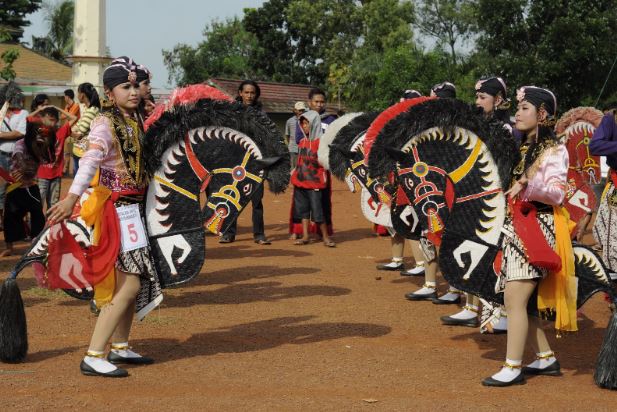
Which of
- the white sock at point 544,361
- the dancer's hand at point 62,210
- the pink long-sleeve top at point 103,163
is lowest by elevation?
the white sock at point 544,361

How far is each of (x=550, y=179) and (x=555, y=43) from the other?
2658 centimetres

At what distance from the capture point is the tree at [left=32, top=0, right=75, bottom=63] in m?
48.6

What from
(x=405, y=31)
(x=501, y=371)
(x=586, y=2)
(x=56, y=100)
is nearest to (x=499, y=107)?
(x=501, y=371)

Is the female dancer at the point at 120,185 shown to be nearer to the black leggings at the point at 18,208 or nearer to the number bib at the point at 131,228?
the number bib at the point at 131,228

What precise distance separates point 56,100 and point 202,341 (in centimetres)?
2699

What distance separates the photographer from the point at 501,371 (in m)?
5.99

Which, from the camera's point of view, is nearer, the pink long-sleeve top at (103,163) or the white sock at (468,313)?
the pink long-sleeve top at (103,163)

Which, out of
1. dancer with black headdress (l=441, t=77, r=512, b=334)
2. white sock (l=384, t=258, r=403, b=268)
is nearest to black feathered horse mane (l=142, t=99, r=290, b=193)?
dancer with black headdress (l=441, t=77, r=512, b=334)

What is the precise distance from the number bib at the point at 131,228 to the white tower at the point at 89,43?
22.2 metres

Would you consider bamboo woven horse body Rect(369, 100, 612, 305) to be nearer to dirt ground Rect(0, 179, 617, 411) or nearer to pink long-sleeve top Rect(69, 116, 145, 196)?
dirt ground Rect(0, 179, 617, 411)

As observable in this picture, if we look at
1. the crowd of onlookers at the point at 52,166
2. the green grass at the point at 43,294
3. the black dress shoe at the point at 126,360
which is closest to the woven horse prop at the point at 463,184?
the black dress shoe at the point at 126,360

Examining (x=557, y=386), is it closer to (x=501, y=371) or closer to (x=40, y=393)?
(x=501, y=371)

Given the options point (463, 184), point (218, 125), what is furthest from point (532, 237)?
point (218, 125)

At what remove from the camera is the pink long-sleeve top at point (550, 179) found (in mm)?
5727
